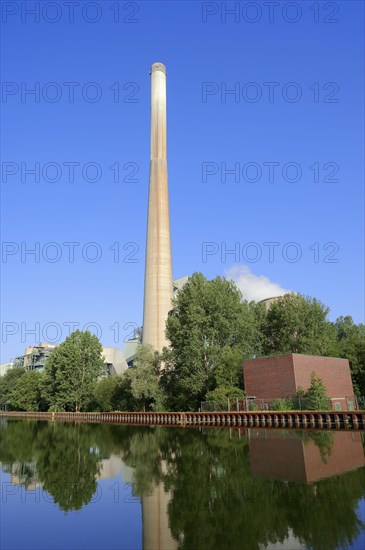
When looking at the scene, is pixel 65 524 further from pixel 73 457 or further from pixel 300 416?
pixel 300 416

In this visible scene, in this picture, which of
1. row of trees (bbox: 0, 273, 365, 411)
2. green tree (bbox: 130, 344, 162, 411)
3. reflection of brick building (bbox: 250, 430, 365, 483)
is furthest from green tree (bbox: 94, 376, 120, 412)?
reflection of brick building (bbox: 250, 430, 365, 483)

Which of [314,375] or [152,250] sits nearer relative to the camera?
[314,375]

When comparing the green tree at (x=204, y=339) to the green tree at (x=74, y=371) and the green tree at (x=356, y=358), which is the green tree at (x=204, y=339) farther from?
the green tree at (x=74, y=371)

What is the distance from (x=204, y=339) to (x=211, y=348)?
223 centimetres

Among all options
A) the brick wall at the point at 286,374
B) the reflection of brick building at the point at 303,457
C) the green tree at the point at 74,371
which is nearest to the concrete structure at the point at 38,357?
the green tree at the point at 74,371

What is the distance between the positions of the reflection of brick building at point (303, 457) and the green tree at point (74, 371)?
63235 mm

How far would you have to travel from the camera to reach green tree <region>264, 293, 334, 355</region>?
71250 millimetres

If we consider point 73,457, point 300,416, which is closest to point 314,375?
point 300,416

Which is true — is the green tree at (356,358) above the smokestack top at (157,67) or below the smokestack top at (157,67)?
below

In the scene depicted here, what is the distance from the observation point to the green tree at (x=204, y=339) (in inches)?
2186

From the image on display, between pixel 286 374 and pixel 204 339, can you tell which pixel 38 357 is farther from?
pixel 286 374

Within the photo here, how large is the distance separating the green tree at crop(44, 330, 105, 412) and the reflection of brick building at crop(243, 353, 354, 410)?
4514cm

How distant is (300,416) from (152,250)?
4156 centimetres

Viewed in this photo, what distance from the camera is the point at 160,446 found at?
3009 centimetres
